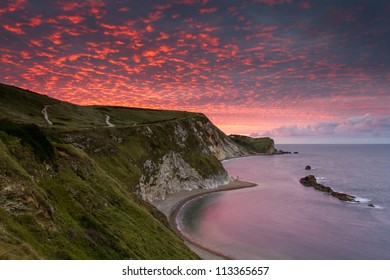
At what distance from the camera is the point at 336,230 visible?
62969mm

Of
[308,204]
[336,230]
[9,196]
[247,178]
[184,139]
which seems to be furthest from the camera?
[247,178]

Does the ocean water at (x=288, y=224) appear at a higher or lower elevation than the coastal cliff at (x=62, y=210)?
lower

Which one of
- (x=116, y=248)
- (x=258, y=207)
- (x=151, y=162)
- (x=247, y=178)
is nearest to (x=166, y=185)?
(x=151, y=162)

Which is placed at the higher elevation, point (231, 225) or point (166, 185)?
point (166, 185)

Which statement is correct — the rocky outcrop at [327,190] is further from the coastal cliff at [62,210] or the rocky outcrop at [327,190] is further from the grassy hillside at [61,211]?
the grassy hillside at [61,211]

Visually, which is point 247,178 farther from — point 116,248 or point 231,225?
point 116,248

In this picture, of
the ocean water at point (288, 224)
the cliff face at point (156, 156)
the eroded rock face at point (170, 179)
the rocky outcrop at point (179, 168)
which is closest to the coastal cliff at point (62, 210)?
the ocean water at point (288, 224)

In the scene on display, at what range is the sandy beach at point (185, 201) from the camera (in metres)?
48.0

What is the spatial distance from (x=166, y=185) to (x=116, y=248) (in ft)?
209

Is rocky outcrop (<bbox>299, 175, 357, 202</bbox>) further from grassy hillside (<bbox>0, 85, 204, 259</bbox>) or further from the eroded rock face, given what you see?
grassy hillside (<bbox>0, 85, 204, 259</bbox>)

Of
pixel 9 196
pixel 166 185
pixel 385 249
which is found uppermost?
pixel 9 196

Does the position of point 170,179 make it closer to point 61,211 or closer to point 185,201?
point 185,201

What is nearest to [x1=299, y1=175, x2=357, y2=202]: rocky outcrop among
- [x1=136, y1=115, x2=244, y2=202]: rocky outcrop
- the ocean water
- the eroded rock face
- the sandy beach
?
the ocean water

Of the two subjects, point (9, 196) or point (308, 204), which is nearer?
point (9, 196)
